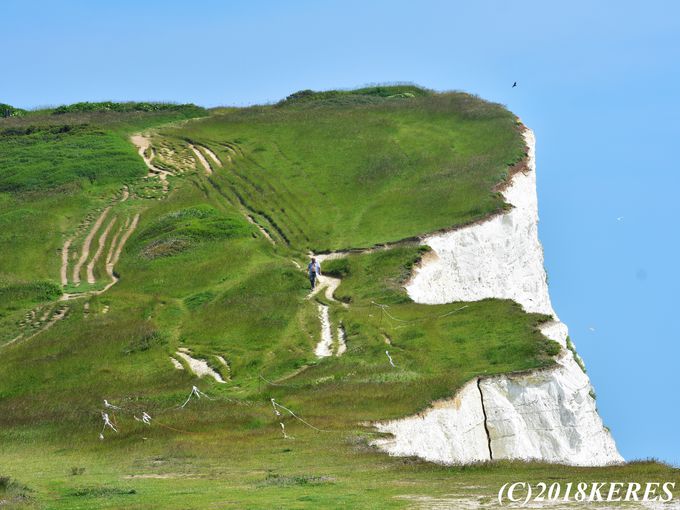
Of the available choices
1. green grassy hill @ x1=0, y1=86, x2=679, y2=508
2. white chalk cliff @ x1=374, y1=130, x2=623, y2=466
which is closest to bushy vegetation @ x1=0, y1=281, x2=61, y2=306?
green grassy hill @ x1=0, y1=86, x2=679, y2=508

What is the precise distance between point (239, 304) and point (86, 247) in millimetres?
21864

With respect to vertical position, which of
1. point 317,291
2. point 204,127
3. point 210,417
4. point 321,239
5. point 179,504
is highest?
point 204,127

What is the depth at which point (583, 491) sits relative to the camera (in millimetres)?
23156

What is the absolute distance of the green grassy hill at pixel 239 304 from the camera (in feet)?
96.9

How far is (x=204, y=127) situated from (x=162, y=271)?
39.7 meters

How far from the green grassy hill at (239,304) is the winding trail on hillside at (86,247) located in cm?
19

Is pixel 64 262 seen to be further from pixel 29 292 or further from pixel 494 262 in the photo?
pixel 494 262

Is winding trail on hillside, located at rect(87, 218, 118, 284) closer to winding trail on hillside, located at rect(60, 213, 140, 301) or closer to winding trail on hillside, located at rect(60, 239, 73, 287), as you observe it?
winding trail on hillside, located at rect(60, 213, 140, 301)

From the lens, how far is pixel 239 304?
199 ft

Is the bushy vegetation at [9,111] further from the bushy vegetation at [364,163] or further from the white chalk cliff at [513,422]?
the white chalk cliff at [513,422]

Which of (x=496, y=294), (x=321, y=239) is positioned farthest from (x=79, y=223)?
(x=496, y=294)

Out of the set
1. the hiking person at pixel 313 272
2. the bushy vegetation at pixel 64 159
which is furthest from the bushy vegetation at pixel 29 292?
the bushy vegetation at pixel 64 159

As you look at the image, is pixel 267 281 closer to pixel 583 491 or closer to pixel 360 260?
pixel 360 260

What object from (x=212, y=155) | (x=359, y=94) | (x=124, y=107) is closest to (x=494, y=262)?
(x=212, y=155)
